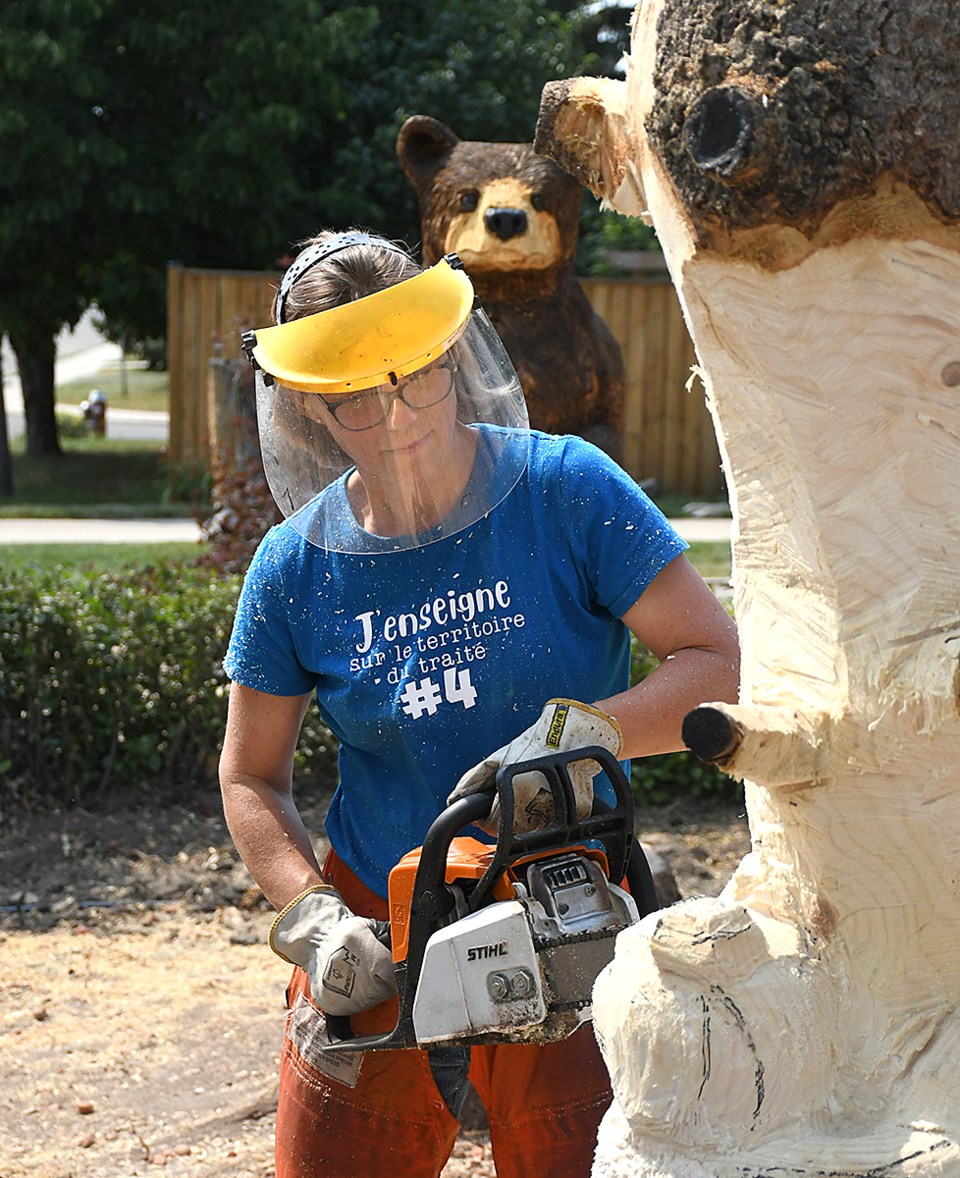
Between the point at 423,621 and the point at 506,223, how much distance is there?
11.7ft

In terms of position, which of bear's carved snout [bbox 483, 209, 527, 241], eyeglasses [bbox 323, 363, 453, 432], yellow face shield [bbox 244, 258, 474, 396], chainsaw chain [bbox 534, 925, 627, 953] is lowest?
bear's carved snout [bbox 483, 209, 527, 241]

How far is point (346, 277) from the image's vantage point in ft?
7.06

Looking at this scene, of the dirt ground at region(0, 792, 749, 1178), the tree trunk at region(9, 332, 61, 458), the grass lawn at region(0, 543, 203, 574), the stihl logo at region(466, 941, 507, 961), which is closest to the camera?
the stihl logo at region(466, 941, 507, 961)

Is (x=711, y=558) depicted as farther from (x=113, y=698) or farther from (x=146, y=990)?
(x=146, y=990)

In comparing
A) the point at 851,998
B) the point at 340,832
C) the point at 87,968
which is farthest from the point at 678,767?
the point at 851,998

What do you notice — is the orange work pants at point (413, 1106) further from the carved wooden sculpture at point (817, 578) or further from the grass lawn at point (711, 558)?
the grass lawn at point (711, 558)

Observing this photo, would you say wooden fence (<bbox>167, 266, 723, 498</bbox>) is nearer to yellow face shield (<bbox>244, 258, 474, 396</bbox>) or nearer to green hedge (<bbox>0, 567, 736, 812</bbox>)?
green hedge (<bbox>0, 567, 736, 812</bbox>)

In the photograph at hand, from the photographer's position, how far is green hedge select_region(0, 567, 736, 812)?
17.7 ft

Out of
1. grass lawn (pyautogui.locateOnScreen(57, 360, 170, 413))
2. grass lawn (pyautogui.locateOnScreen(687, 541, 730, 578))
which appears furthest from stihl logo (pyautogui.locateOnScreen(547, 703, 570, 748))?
grass lawn (pyautogui.locateOnScreen(57, 360, 170, 413))

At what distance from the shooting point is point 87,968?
443 centimetres

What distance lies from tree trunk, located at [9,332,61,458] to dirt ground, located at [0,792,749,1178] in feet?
39.4

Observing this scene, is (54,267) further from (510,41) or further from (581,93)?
(581,93)

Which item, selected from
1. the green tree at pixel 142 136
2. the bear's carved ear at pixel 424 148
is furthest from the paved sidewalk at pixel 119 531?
the bear's carved ear at pixel 424 148

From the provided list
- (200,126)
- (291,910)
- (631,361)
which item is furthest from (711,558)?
(200,126)
